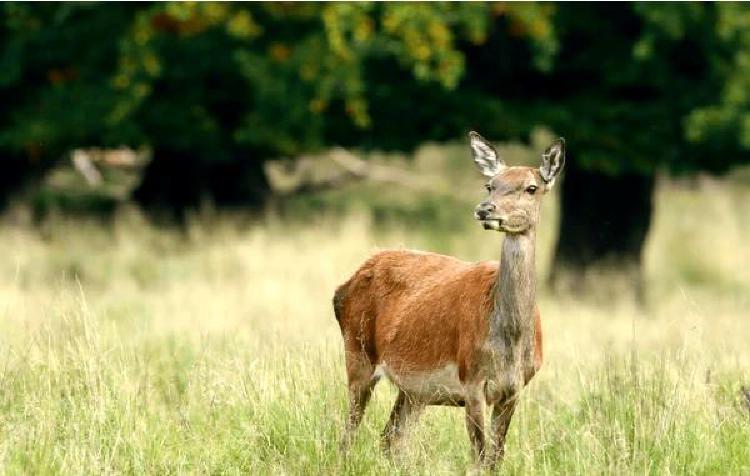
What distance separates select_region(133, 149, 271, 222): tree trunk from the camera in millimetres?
22016

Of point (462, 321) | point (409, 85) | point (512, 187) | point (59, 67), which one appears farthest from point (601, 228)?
point (512, 187)

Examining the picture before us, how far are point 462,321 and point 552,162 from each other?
91cm

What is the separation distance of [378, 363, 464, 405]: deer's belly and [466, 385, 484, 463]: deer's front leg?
0.64ft

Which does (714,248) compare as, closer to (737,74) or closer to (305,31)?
(737,74)

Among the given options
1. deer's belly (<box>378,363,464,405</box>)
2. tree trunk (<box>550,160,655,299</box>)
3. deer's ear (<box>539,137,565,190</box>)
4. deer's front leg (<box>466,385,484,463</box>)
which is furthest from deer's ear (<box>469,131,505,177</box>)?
tree trunk (<box>550,160,655,299</box>)

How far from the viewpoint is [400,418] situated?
315 inches

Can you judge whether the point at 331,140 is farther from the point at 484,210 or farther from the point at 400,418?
the point at 484,210

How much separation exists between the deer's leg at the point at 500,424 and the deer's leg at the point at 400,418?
59 cm

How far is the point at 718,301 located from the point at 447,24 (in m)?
4.43

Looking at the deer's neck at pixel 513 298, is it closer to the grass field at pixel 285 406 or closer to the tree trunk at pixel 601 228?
the grass field at pixel 285 406

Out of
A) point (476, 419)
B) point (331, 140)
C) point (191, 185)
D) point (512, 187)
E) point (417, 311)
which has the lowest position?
point (191, 185)

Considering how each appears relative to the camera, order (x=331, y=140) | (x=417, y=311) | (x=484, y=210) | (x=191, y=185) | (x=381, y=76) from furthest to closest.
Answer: (x=191, y=185)
(x=331, y=140)
(x=381, y=76)
(x=417, y=311)
(x=484, y=210)

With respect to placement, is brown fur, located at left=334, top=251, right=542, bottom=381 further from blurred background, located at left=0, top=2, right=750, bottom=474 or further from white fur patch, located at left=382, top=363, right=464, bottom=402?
blurred background, located at left=0, top=2, right=750, bottom=474

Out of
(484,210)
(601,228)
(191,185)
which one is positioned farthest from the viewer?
(191,185)
